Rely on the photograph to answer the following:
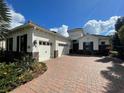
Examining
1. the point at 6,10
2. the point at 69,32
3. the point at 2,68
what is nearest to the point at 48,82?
the point at 2,68

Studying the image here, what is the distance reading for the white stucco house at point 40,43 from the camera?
14.7m

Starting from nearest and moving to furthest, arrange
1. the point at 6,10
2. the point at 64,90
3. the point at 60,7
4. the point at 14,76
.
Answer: the point at 64,90, the point at 14,76, the point at 6,10, the point at 60,7

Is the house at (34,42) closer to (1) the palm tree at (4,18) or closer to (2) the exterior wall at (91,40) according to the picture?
(1) the palm tree at (4,18)

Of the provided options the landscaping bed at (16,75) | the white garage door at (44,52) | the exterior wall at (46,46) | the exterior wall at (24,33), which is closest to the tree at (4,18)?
the landscaping bed at (16,75)

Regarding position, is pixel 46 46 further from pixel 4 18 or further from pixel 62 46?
pixel 4 18

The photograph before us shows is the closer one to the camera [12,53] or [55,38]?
[12,53]

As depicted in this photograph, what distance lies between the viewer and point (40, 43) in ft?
51.4

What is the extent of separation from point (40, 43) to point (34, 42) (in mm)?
1243

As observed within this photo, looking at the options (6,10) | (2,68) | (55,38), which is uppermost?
(6,10)

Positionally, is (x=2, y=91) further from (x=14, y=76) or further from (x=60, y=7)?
(x=60, y=7)

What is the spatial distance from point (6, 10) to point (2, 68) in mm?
4485

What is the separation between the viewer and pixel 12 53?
1661cm

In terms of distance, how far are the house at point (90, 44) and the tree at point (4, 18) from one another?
53.8ft

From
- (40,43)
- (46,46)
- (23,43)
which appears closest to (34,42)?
(40,43)
